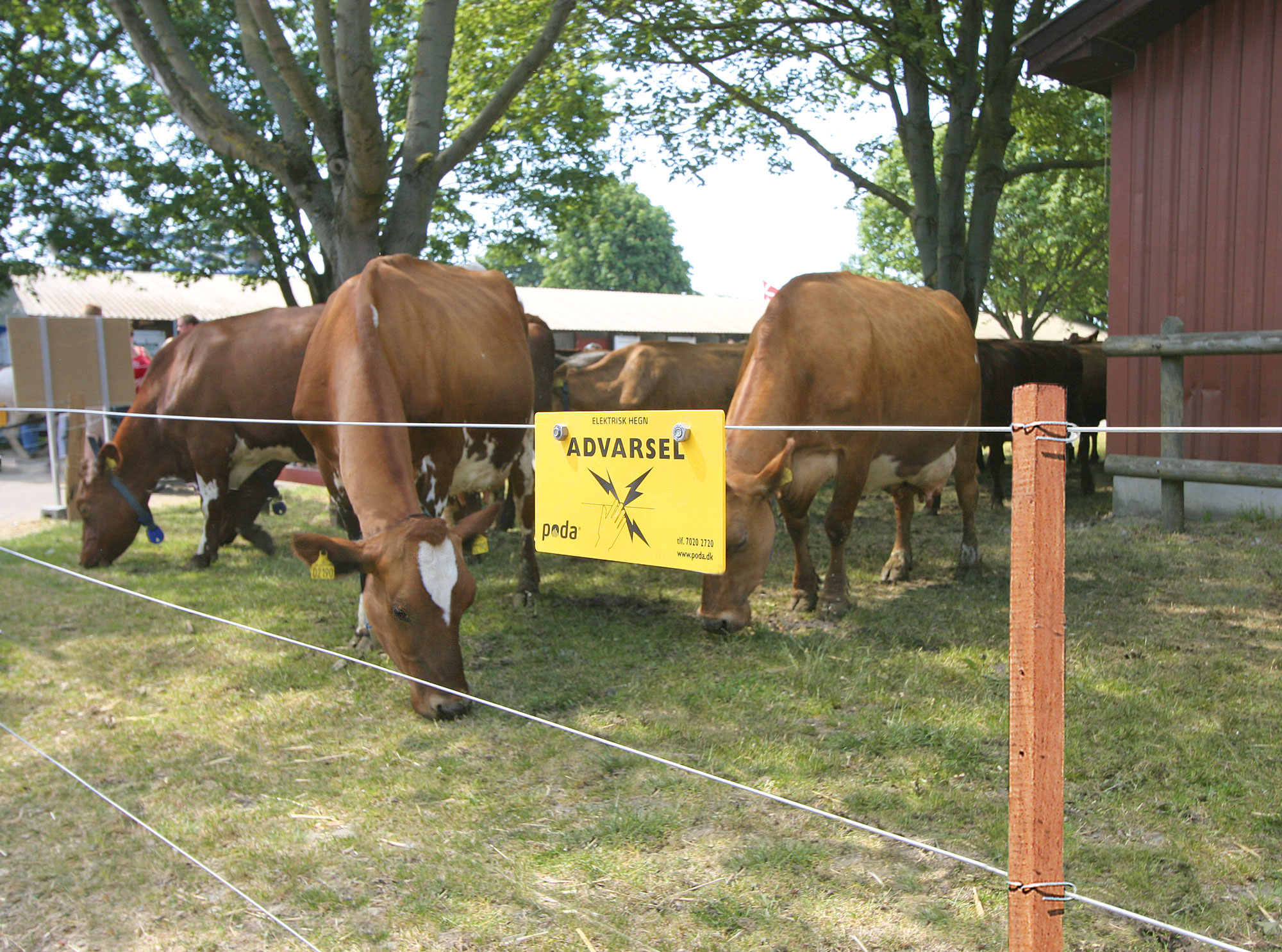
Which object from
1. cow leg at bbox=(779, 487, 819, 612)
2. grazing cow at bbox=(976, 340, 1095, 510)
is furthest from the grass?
grazing cow at bbox=(976, 340, 1095, 510)

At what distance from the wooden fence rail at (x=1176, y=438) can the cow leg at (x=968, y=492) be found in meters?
1.66

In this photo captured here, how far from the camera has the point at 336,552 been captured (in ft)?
13.5

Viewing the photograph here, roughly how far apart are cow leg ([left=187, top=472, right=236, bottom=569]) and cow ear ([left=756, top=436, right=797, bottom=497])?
4878 mm

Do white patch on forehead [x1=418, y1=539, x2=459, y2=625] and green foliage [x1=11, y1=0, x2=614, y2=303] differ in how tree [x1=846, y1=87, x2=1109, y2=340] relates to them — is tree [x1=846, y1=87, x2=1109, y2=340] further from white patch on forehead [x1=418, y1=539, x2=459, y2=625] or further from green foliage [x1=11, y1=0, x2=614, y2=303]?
white patch on forehead [x1=418, y1=539, x2=459, y2=625]

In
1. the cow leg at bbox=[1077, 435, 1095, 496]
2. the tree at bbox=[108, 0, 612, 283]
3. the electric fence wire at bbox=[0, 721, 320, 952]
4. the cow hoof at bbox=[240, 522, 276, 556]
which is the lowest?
the electric fence wire at bbox=[0, 721, 320, 952]

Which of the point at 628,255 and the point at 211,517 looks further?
the point at 628,255

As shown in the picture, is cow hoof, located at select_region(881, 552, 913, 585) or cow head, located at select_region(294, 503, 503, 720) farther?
cow hoof, located at select_region(881, 552, 913, 585)

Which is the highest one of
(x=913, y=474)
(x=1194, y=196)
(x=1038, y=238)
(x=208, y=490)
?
(x=1038, y=238)

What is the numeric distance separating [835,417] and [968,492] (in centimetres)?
208

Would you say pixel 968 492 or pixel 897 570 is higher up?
pixel 968 492

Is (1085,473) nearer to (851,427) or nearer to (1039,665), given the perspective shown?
(851,427)

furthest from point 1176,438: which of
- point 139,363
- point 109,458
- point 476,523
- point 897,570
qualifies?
point 139,363

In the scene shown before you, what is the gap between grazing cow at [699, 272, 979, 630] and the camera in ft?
17.4

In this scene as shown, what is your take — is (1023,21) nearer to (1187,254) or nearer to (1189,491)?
(1187,254)
